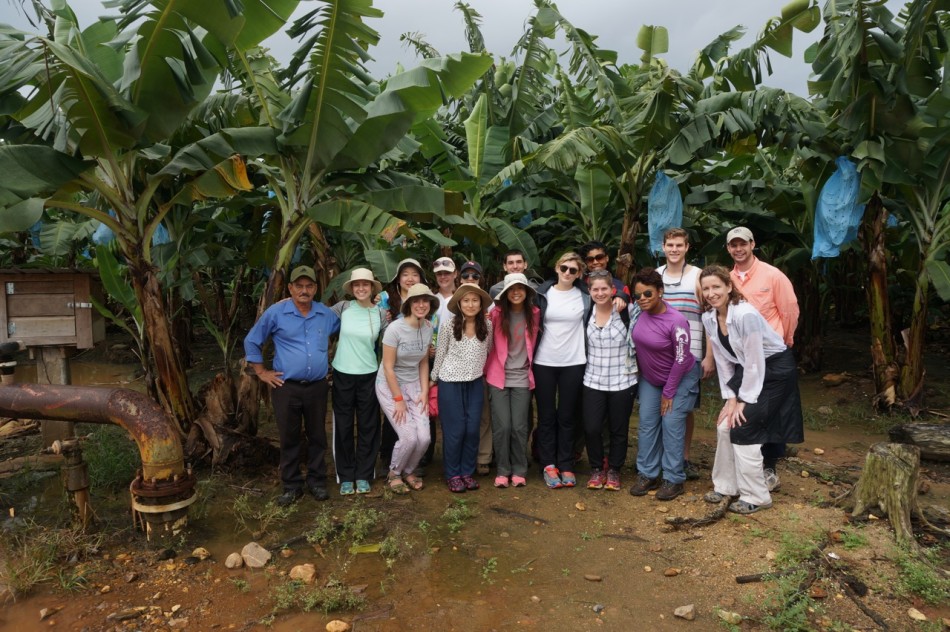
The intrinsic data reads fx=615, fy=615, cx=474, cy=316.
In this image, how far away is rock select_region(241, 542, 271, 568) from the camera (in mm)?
3557

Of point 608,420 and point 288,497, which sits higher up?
point 608,420

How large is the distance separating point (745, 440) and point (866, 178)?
3.53 m

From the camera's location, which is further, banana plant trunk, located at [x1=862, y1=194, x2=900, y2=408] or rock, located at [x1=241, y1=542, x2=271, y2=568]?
banana plant trunk, located at [x1=862, y1=194, x2=900, y2=408]

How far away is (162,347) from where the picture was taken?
4562 mm

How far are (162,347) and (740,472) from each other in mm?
4169

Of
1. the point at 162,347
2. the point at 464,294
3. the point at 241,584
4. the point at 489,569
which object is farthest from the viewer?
the point at 162,347

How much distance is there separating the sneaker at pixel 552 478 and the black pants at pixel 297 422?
1.69m

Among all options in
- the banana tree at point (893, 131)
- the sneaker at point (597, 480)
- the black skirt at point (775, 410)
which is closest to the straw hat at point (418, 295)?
the sneaker at point (597, 480)

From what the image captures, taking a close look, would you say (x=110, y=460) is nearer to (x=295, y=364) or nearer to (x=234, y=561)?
(x=295, y=364)

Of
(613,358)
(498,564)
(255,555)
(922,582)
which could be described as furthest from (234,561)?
(922,582)

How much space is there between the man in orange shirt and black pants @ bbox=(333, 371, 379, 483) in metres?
2.77

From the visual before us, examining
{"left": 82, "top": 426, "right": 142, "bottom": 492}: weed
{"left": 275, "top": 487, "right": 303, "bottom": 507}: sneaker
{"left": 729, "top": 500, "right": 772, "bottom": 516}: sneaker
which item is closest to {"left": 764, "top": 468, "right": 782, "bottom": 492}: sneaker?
{"left": 729, "top": 500, "right": 772, "bottom": 516}: sneaker

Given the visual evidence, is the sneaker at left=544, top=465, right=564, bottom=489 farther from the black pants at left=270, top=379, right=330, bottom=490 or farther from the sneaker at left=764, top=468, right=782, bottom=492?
the black pants at left=270, top=379, right=330, bottom=490

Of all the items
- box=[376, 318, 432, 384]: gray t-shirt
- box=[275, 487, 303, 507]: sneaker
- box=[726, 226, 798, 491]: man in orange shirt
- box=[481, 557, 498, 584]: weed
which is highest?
box=[726, 226, 798, 491]: man in orange shirt
